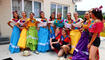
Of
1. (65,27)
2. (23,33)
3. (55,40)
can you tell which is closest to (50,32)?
(55,40)

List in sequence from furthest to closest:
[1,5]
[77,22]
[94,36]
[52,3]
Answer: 1. [52,3]
2. [1,5]
3. [77,22]
4. [94,36]

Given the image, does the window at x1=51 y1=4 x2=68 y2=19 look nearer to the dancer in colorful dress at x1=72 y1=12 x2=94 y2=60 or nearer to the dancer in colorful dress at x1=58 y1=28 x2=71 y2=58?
the dancer in colorful dress at x1=58 y1=28 x2=71 y2=58

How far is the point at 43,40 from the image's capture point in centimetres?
387

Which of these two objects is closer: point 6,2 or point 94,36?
point 94,36

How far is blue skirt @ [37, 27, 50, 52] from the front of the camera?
3865mm

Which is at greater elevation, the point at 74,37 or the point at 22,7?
the point at 22,7

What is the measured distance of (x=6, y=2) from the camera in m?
5.37

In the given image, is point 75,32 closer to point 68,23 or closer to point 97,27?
point 68,23

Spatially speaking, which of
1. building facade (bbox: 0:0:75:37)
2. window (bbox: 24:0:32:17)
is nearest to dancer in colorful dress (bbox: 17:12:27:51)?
building facade (bbox: 0:0:75:37)

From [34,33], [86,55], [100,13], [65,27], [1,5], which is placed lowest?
[86,55]

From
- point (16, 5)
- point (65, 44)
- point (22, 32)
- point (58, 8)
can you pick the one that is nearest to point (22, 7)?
point (16, 5)

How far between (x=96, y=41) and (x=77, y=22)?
1.30 meters

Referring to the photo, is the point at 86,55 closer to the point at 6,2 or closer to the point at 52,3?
the point at 6,2

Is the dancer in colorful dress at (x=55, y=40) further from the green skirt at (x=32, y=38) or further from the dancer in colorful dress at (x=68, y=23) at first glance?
the green skirt at (x=32, y=38)
